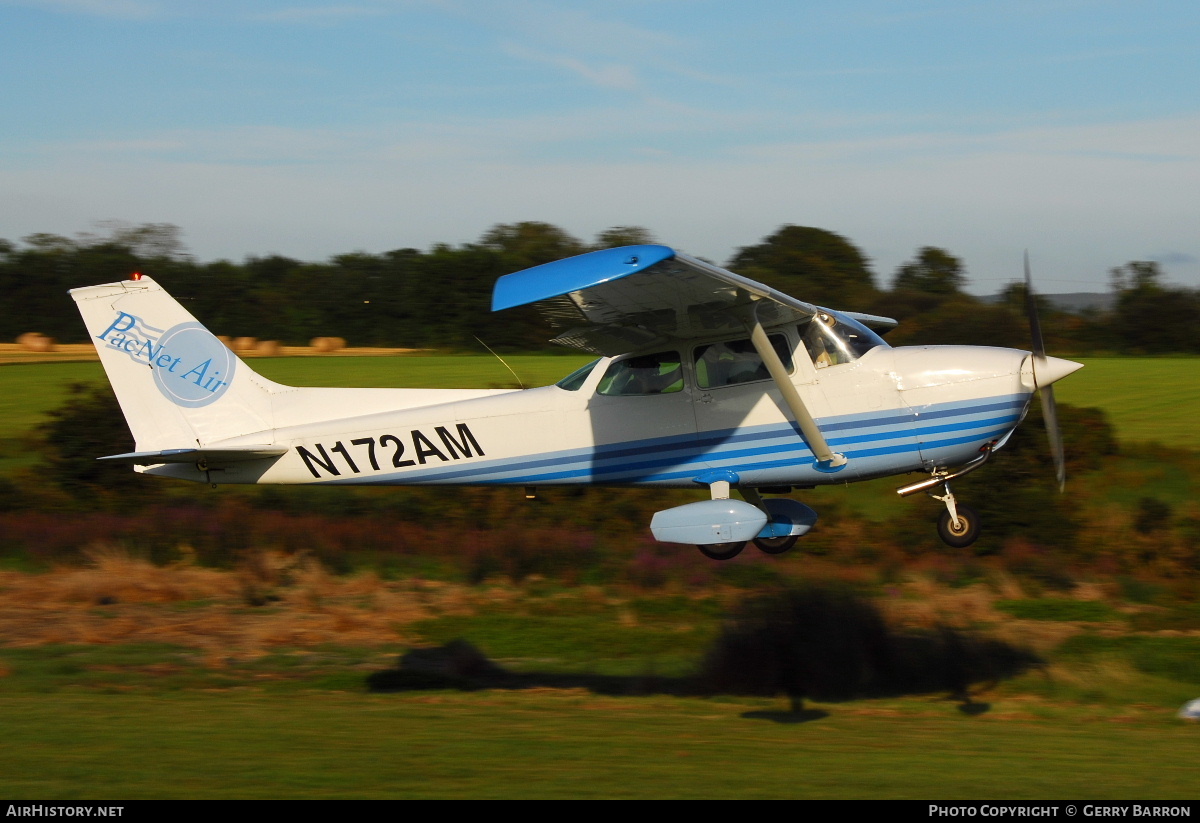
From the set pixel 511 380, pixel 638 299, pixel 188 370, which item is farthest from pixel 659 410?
pixel 511 380

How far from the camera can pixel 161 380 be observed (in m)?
11.6

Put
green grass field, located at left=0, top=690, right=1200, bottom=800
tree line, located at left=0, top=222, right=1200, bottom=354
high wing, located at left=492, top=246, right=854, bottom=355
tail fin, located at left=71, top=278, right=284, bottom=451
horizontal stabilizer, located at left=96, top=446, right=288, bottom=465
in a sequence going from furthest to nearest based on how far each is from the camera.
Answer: tree line, located at left=0, top=222, right=1200, bottom=354 < tail fin, located at left=71, top=278, right=284, bottom=451 < horizontal stabilizer, located at left=96, top=446, right=288, bottom=465 < green grass field, located at left=0, top=690, right=1200, bottom=800 < high wing, located at left=492, top=246, right=854, bottom=355

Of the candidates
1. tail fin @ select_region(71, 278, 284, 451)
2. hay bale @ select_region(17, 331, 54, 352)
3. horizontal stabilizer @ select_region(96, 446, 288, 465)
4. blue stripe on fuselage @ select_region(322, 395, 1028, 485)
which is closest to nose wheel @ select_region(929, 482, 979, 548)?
blue stripe on fuselage @ select_region(322, 395, 1028, 485)

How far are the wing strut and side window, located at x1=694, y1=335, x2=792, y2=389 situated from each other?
0.65 feet

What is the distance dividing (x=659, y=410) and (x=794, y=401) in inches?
50.7

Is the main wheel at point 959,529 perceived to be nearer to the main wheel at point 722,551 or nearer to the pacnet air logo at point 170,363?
the main wheel at point 722,551

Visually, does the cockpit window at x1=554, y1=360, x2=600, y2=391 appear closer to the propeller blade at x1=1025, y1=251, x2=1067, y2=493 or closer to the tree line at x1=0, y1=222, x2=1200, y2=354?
the propeller blade at x1=1025, y1=251, x2=1067, y2=493

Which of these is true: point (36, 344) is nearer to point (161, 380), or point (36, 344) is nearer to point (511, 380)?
point (511, 380)

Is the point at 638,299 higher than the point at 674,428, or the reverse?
the point at 638,299

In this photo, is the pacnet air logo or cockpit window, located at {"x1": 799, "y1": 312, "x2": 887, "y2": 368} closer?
cockpit window, located at {"x1": 799, "y1": 312, "x2": 887, "y2": 368}

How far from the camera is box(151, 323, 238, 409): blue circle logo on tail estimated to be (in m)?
11.6

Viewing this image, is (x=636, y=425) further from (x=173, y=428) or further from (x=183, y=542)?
(x=183, y=542)

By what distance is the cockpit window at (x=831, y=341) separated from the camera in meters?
9.91

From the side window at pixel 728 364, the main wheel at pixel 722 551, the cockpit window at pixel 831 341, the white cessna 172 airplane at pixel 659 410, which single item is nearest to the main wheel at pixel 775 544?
the white cessna 172 airplane at pixel 659 410
